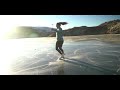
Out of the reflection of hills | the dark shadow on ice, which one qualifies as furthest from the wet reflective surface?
the reflection of hills

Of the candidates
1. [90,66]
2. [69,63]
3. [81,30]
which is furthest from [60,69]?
[81,30]

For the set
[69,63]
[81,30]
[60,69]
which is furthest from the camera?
[81,30]

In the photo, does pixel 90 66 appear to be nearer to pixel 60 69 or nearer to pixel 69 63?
pixel 69 63

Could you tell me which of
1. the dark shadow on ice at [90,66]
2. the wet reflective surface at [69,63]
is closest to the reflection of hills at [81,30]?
the wet reflective surface at [69,63]

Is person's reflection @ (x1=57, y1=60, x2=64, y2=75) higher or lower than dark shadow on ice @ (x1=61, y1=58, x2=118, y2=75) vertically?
lower

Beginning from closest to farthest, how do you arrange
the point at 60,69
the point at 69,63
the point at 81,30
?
1. the point at 60,69
2. the point at 69,63
3. the point at 81,30

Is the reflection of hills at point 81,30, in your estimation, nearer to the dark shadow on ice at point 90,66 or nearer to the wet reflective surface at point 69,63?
the wet reflective surface at point 69,63

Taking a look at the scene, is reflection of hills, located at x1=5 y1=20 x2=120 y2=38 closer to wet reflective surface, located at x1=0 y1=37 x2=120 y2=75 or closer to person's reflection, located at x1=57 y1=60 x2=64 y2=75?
wet reflective surface, located at x1=0 y1=37 x2=120 y2=75

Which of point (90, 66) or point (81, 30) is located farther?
point (81, 30)
